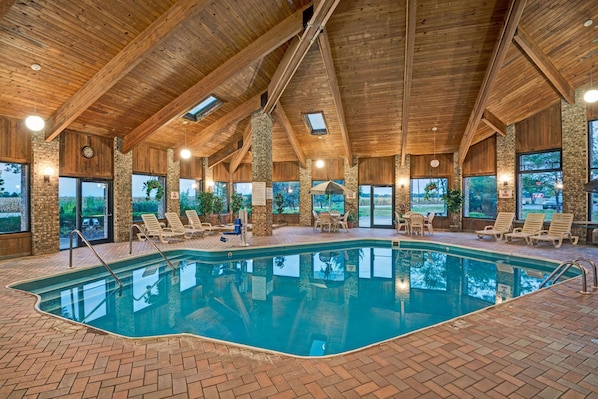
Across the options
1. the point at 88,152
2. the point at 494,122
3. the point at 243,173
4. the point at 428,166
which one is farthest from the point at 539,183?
the point at 88,152

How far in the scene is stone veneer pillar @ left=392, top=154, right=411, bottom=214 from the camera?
13.2 metres

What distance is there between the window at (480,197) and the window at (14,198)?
14243 mm

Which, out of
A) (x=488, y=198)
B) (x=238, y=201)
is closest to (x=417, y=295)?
(x=488, y=198)

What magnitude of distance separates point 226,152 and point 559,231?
12.3m

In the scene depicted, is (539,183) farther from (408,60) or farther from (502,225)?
(408,60)

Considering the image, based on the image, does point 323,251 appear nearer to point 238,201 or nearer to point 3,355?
point 238,201

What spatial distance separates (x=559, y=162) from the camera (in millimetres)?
9664

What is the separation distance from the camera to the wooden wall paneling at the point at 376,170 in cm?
1363

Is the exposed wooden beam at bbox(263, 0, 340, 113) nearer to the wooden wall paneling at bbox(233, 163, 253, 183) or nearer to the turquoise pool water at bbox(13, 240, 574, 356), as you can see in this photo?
the turquoise pool water at bbox(13, 240, 574, 356)

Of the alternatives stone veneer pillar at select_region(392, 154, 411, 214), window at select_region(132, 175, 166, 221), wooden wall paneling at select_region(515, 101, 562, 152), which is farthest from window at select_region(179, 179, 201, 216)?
wooden wall paneling at select_region(515, 101, 562, 152)

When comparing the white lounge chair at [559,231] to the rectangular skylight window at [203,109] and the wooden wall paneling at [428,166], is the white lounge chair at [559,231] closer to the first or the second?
the wooden wall paneling at [428,166]

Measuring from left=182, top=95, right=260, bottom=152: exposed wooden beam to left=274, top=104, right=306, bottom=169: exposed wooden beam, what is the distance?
0.90m

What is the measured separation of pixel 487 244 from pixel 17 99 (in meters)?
12.4

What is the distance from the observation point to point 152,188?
11023 mm
